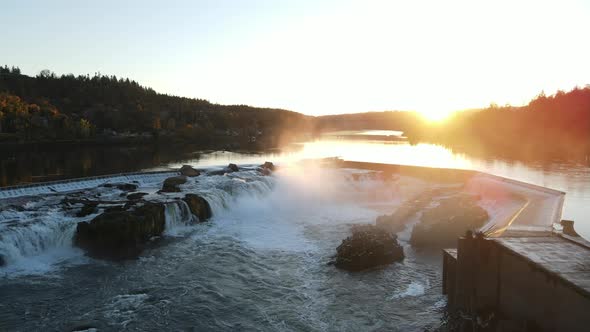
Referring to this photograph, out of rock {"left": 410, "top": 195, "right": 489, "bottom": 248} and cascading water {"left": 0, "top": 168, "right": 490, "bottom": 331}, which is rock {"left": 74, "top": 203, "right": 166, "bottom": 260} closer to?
cascading water {"left": 0, "top": 168, "right": 490, "bottom": 331}

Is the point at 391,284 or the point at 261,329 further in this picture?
the point at 391,284

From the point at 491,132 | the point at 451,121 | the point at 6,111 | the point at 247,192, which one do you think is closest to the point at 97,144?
the point at 6,111

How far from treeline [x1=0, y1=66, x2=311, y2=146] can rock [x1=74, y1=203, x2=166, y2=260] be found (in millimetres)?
59744

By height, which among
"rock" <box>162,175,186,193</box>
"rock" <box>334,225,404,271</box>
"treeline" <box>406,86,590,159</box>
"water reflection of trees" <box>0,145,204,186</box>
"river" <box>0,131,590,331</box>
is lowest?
"river" <box>0,131,590,331</box>

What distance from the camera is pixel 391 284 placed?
40.3 feet

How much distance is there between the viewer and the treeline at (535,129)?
Result: 56531 millimetres

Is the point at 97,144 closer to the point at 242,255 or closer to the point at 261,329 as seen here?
the point at 242,255

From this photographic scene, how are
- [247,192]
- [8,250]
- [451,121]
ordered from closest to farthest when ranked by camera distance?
[8,250] → [247,192] → [451,121]

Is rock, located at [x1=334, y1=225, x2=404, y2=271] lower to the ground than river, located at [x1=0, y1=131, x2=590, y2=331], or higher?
higher

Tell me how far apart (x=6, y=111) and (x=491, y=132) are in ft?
295

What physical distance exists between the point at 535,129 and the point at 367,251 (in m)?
75.4

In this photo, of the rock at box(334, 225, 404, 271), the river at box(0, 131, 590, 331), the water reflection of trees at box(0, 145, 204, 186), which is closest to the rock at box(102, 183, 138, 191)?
the river at box(0, 131, 590, 331)

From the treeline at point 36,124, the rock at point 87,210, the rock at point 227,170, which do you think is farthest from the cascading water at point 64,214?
the treeline at point 36,124

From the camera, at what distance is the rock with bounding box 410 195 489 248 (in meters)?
16.1
